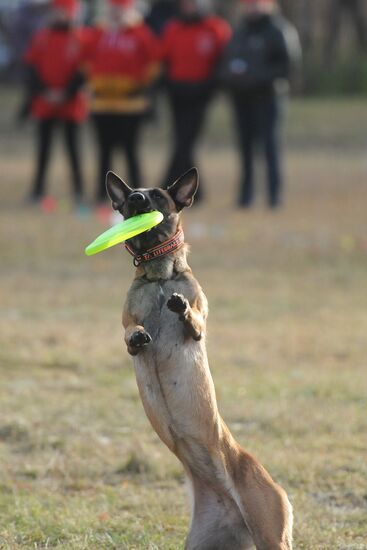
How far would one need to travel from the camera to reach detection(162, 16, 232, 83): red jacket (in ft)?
53.0

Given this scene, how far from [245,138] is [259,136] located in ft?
1.98

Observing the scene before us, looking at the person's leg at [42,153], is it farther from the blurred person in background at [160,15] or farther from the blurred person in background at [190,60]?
the blurred person in background at [160,15]

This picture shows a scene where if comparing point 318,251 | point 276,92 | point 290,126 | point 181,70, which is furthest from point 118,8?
point 290,126

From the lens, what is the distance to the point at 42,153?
1775 cm

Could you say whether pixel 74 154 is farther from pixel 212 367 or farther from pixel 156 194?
pixel 156 194

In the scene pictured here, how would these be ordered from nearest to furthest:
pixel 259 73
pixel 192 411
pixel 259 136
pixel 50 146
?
pixel 192 411 → pixel 259 73 → pixel 259 136 → pixel 50 146

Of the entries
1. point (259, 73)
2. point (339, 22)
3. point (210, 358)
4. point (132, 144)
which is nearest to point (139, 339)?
point (210, 358)

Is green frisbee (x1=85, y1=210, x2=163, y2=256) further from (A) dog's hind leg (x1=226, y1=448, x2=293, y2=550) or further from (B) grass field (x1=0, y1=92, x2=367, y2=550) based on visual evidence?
(B) grass field (x1=0, y1=92, x2=367, y2=550)

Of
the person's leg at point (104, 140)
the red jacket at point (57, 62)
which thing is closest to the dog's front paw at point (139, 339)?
the person's leg at point (104, 140)

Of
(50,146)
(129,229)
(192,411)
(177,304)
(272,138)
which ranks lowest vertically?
(50,146)

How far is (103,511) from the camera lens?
6254mm

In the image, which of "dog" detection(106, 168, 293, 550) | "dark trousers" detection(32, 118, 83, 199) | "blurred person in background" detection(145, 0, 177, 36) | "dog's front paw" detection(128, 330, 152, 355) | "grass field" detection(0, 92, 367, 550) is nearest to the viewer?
"dog's front paw" detection(128, 330, 152, 355)

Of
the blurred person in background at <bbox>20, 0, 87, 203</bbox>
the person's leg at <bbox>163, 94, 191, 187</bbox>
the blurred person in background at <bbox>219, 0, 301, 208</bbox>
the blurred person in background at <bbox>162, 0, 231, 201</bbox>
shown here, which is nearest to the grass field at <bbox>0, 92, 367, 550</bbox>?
the person's leg at <bbox>163, 94, 191, 187</bbox>

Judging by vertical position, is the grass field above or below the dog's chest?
below
